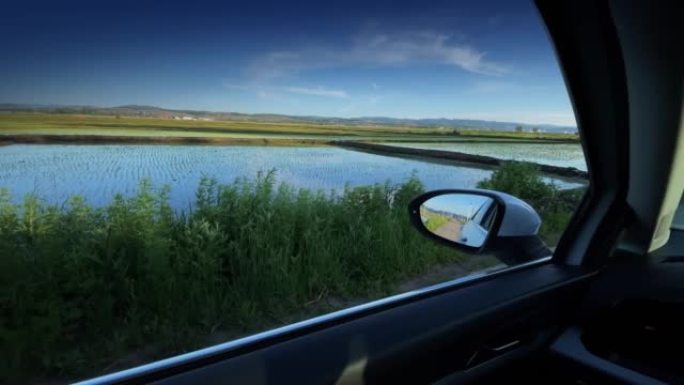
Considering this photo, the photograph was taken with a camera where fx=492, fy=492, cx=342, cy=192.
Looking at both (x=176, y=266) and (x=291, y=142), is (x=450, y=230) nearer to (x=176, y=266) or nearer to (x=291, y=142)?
(x=291, y=142)

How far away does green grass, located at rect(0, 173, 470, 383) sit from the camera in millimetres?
1521

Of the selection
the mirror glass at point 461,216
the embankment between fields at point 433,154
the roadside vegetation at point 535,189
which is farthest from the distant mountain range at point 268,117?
the mirror glass at point 461,216

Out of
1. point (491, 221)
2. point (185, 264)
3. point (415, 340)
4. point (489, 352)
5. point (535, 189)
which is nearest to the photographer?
point (415, 340)

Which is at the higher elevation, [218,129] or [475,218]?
[218,129]

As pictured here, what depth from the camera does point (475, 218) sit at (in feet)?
6.84

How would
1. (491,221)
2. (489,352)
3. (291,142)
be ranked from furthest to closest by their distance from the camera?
(291,142) → (491,221) → (489,352)

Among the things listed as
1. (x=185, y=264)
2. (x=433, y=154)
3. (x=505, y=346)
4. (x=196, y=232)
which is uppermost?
(x=433, y=154)

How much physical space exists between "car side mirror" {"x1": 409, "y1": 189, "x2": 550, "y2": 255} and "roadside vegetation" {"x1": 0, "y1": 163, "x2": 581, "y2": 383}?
386 millimetres

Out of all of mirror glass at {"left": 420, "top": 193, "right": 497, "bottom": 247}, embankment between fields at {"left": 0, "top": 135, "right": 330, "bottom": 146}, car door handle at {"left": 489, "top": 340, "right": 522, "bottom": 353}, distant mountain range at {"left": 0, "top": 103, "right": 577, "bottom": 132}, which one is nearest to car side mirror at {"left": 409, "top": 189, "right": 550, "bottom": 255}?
mirror glass at {"left": 420, "top": 193, "right": 497, "bottom": 247}

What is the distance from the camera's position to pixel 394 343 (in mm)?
1415

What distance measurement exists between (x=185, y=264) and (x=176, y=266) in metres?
0.06

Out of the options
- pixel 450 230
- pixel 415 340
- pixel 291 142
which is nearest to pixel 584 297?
pixel 450 230

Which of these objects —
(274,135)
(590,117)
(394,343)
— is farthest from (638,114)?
(274,135)

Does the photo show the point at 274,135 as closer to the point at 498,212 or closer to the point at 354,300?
the point at 354,300
